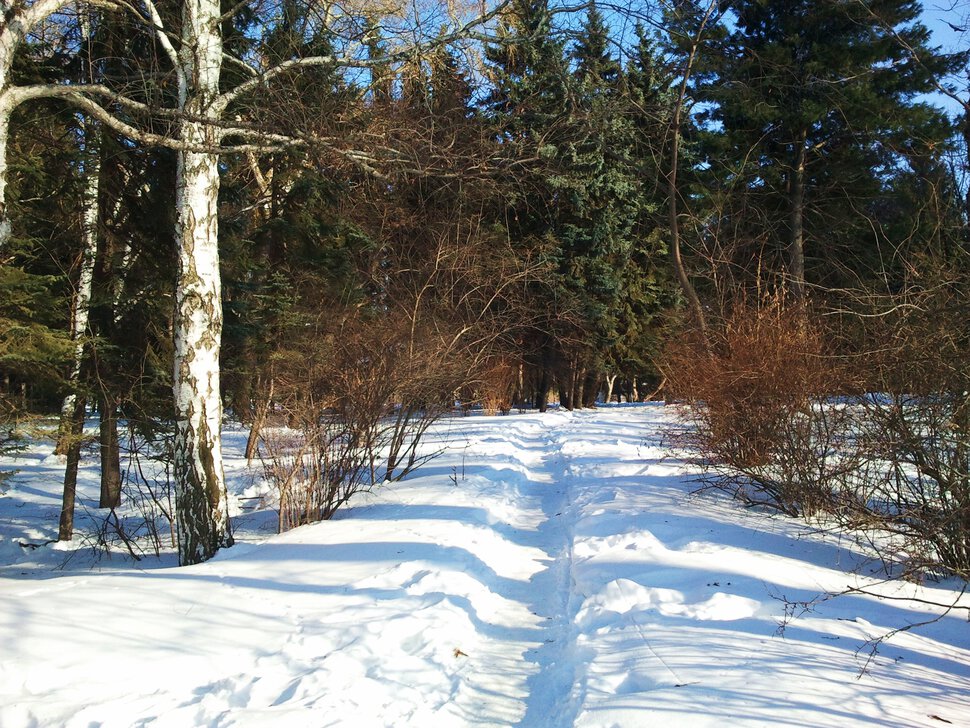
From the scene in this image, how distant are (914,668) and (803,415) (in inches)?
157

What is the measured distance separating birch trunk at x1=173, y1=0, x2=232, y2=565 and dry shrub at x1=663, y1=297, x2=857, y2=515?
569 centimetres

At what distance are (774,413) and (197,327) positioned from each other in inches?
241

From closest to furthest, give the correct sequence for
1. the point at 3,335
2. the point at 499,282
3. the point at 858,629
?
the point at 858,629 → the point at 3,335 → the point at 499,282

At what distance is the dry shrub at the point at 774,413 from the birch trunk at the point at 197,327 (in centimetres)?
569

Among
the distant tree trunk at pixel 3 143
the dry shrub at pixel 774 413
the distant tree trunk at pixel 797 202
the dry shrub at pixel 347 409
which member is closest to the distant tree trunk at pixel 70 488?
the dry shrub at pixel 347 409

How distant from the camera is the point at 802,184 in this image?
20.6 metres

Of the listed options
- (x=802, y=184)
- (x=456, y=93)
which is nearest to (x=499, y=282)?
(x=802, y=184)

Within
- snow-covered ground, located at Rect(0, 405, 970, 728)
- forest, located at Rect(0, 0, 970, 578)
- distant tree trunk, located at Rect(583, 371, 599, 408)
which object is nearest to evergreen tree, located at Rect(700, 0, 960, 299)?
forest, located at Rect(0, 0, 970, 578)

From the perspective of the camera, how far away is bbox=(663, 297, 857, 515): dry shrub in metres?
6.88

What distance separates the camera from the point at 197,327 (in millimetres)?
7031

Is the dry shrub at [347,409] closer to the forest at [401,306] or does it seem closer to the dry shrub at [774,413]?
the forest at [401,306]

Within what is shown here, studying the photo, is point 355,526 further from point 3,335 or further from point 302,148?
point 3,335

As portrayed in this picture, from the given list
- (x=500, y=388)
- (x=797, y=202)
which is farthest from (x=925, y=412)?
(x=500, y=388)

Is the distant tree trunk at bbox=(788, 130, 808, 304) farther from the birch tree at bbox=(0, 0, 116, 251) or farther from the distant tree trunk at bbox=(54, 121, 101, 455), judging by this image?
the birch tree at bbox=(0, 0, 116, 251)
